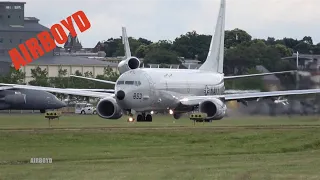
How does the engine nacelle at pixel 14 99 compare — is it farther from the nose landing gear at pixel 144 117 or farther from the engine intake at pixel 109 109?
the nose landing gear at pixel 144 117

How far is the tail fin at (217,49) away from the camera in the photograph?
3319 inches

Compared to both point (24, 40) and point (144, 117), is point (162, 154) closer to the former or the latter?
point (144, 117)

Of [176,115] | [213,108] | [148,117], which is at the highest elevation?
[213,108]

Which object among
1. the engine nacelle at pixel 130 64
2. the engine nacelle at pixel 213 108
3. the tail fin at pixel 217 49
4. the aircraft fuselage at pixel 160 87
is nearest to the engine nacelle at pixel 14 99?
the tail fin at pixel 217 49

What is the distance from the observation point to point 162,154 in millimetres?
40906

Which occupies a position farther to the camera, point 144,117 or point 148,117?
point 144,117

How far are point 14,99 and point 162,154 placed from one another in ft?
217

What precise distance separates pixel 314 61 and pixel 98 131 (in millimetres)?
12813

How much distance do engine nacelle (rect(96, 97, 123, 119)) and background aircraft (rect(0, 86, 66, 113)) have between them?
3470cm

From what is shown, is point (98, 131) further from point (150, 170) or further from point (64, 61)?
point (64, 61)

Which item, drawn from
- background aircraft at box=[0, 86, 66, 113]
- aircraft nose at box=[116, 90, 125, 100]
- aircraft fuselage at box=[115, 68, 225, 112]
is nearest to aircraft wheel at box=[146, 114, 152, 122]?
aircraft fuselage at box=[115, 68, 225, 112]

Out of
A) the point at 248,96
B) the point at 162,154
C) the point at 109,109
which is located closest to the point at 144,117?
the point at 109,109

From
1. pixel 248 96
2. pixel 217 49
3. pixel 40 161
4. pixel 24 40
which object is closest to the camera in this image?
pixel 40 161

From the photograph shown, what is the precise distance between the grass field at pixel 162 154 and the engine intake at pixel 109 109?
1546cm
